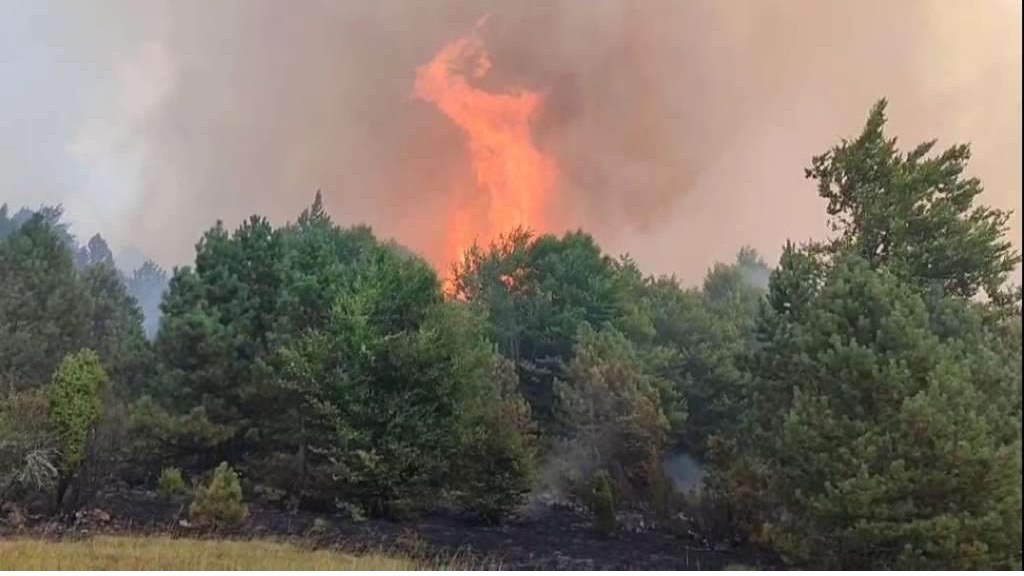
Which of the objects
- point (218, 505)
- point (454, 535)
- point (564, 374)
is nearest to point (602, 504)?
point (454, 535)

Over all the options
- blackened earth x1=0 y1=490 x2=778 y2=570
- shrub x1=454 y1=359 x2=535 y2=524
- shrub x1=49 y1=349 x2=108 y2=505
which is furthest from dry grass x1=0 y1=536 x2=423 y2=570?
shrub x1=454 y1=359 x2=535 y2=524

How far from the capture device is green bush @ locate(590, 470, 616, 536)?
10117mm

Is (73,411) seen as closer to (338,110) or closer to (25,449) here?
(25,449)

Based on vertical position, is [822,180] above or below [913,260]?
above

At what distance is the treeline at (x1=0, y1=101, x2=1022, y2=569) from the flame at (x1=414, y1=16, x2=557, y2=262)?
0.72m

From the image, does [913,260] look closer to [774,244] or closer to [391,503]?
[774,244]

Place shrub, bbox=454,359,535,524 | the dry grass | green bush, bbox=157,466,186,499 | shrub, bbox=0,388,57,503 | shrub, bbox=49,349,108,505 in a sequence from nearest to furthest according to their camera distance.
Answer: the dry grass < shrub, bbox=0,388,57,503 < shrub, bbox=49,349,108,505 < green bush, bbox=157,466,186,499 < shrub, bbox=454,359,535,524

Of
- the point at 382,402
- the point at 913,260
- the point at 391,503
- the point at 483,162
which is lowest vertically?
the point at 391,503

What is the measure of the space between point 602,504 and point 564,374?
277cm

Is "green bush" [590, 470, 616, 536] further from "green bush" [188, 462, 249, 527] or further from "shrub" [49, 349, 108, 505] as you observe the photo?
"shrub" [49, 349, 108, 505]

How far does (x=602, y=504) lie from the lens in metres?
10.4

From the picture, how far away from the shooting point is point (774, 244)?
9.76m

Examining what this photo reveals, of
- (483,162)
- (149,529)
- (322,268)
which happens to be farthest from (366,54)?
(149,529)

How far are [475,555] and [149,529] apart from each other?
3.90 m
